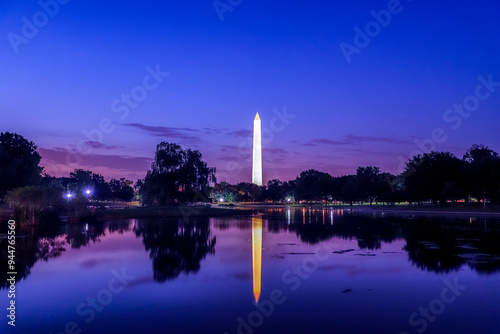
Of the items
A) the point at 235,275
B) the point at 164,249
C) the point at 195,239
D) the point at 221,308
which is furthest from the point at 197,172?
the point at 221,308

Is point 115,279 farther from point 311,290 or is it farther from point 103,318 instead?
point 311,290

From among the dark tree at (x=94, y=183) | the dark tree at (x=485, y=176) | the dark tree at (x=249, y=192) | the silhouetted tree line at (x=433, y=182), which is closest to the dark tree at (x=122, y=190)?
the dark tree at (x=94, y=183)

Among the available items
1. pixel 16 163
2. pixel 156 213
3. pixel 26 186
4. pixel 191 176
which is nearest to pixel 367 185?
pixel 191 176

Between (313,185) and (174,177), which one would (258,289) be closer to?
(174,177)

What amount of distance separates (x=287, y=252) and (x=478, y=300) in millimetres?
10230

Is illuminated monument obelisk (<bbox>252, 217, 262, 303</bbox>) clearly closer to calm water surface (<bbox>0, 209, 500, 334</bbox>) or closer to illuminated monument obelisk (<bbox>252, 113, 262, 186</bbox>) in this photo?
calm water surface (<bbox>0, 209, 500, 334</bbox>)

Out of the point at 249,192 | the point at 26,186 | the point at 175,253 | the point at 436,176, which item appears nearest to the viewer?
the point at 175,253

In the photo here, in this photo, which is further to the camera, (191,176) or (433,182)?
(433,182)

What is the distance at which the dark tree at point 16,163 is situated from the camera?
5484cm

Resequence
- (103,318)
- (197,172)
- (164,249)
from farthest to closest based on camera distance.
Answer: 1. (197,172)
2. (164,249)
3. (103,318)

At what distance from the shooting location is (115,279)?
14117 millimetres

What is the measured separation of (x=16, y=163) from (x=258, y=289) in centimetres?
5424

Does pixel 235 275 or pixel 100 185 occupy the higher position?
pixel 100 185

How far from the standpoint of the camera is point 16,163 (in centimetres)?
5606
